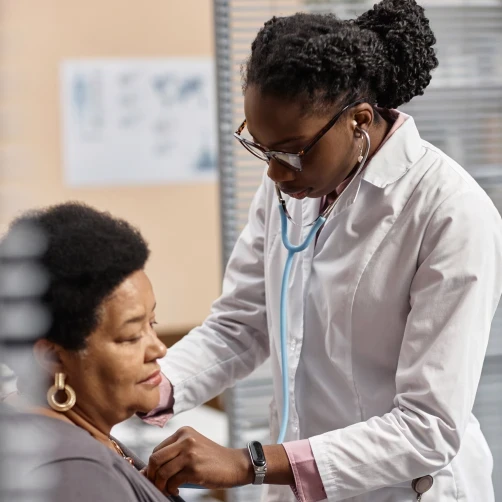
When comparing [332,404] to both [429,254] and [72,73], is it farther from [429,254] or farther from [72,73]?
[72,73]

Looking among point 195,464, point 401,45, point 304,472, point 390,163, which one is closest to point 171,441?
point 195,464

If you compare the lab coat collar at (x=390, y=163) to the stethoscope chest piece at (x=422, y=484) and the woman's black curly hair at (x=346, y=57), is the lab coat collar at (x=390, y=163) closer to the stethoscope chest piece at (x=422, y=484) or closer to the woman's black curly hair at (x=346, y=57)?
the woman's black curly hair at (x=346, y=57)

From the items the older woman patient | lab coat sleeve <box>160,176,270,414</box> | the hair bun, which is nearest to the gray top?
the older woman patient

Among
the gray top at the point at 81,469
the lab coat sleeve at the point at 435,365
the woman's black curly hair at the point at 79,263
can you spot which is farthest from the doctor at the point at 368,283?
the woman's black curly hair at the point at 79,263

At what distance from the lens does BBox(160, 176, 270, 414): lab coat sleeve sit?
1.44m

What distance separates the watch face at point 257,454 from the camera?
113 cm

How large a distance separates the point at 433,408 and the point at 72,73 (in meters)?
3.78

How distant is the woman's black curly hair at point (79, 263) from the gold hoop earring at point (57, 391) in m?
0.04

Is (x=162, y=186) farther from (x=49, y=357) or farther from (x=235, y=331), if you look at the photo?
(x=49, y=357)

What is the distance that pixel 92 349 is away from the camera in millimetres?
986

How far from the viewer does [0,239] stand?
1.83 feet

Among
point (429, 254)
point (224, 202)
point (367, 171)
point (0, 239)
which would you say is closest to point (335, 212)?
point (367, 171)

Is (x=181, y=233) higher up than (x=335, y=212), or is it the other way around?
(x=335, y=212)

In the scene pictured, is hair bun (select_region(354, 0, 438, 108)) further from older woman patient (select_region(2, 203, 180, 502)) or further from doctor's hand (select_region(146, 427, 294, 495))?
doctor's hand (select_region(146, 427, 294, 495))
